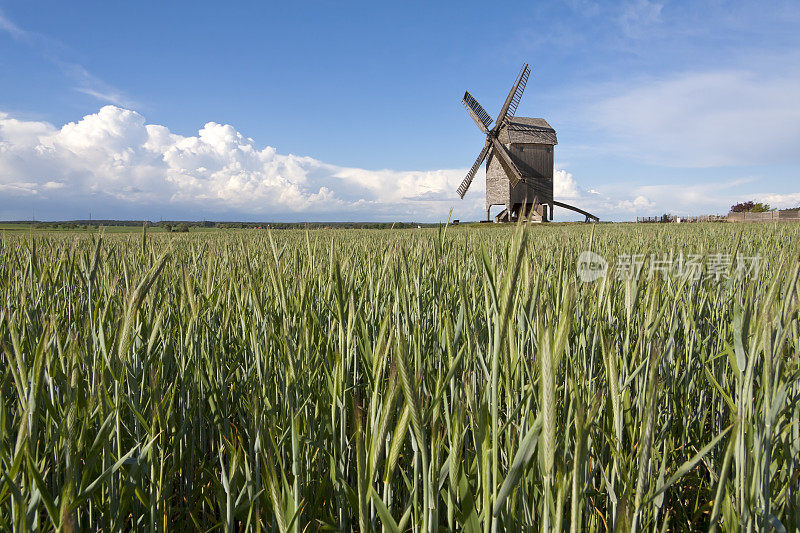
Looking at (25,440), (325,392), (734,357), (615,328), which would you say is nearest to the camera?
(25,440)

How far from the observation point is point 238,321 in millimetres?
1472

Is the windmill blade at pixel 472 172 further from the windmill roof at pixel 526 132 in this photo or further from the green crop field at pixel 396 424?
the green crop field at pixel 396 424

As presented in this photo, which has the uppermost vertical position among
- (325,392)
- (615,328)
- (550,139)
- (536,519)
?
(550,139)

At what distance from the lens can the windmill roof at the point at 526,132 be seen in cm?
2189

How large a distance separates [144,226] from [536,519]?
3.74ft

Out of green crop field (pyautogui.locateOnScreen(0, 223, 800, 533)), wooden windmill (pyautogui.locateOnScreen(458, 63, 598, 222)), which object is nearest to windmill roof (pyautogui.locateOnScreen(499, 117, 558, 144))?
wooden windmill (pyautogui.locateOnScreen(458, 63, 598, 222))

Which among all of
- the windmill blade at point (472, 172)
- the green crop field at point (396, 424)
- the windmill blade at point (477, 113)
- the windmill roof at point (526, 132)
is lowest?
the green crop field at point (396, 424)

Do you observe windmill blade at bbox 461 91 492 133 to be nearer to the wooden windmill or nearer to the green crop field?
the wooden windmill

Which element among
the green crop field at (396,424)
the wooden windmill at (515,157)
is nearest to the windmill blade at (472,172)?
the wooden windmill at (515,157)

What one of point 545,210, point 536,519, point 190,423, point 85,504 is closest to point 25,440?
point 85,504

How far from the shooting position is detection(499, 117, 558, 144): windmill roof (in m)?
21.9

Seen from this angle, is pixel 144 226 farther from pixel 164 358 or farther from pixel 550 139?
pixel 550 139

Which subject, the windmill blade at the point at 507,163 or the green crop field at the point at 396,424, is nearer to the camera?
the green crop field at the point at 396,424

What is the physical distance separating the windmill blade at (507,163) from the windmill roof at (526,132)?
1.66 ft
